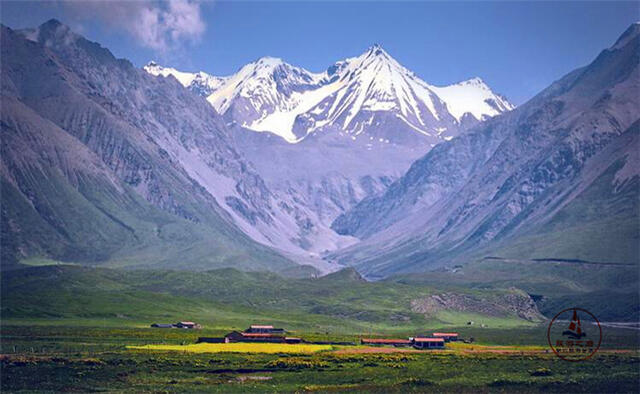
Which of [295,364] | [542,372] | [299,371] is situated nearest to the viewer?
[299,371]

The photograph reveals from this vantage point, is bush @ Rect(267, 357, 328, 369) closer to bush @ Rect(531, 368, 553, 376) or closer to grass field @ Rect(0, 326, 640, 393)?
grass field @ Rect(0, 326, 640, 393)

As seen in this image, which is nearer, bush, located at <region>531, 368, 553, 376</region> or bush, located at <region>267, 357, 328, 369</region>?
bush, located at <region>531, 368, 553, 376</region>

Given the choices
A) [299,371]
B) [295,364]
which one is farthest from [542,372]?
[295,364]

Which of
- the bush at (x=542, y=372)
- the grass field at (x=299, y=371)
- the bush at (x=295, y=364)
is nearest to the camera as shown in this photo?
the grass field at (x=299, y=371)

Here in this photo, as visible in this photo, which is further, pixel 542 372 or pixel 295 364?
pixel 295 364

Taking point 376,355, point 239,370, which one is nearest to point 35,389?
point 239,370

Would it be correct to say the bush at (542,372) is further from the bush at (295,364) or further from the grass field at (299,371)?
the bush at (295,364)

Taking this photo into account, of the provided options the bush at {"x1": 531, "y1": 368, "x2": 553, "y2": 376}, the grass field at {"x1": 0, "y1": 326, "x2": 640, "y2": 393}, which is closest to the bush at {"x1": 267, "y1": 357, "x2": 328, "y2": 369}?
the grass field at {"x1": 0, "y1": 326, "x2": 640, "y2": 393}

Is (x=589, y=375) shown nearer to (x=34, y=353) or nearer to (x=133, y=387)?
(x=133, y=387)

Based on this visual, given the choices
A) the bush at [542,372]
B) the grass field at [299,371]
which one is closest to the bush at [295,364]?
the grass field at [299,371]

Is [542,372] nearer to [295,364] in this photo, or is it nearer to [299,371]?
[299,371]

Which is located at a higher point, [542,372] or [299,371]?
[542,372]

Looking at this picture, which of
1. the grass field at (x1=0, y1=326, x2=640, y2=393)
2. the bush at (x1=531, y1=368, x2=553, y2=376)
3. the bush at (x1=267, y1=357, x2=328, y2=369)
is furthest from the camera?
the bush at (x1=267, y1=357, x2=328, y2=369)

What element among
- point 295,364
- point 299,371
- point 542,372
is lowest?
point 299,371
